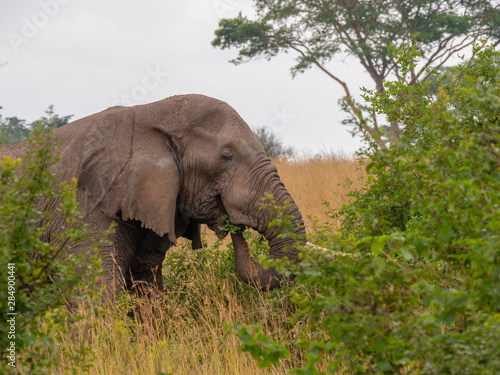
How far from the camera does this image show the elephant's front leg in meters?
6.40

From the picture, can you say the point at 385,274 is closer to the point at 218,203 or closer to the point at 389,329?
the point at 389,329

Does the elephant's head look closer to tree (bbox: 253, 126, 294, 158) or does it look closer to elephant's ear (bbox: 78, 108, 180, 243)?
elephant's ear (bbox: 78, 108, 180, 243)

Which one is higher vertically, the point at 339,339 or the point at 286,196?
the point at 286,196

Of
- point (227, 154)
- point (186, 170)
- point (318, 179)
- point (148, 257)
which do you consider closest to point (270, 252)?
point (227, 154)

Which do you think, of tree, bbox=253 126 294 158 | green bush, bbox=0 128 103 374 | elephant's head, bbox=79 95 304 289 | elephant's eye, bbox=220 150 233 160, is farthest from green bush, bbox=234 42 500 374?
tree, bbox=253 126 294 158

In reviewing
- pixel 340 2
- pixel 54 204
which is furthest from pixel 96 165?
pixel 340 2

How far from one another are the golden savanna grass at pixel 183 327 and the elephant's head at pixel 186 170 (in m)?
0.33

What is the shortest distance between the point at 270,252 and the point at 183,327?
99cm

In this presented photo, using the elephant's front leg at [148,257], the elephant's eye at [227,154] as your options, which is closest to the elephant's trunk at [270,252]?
the elephant's eye at [227,154]

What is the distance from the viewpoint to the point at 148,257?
6.49m

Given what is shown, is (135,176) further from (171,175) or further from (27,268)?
(27,268)

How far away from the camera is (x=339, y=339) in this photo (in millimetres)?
3012

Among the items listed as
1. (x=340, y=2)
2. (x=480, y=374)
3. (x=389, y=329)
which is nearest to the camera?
(x=480, y=374)

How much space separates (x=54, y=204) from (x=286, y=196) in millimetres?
2127
